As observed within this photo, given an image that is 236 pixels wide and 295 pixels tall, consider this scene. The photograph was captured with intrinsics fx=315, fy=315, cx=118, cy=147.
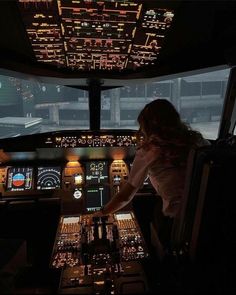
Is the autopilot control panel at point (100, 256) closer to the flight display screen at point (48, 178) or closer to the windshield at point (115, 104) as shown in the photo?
the flight display screen at point (48, 178)

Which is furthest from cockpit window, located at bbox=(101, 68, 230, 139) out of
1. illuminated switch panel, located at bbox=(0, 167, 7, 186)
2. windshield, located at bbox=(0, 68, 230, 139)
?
illuminated switch panel, located at bbox=(0, 167, 7, 186)

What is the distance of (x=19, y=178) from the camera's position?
2.87m

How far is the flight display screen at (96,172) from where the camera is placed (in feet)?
9.53

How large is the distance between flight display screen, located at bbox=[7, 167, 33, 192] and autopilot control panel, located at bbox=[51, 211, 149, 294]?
2.20 feet

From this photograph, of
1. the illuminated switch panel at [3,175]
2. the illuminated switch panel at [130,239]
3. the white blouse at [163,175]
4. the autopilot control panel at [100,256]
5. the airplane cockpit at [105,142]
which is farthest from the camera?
the illuminated switch panel at [3,175]

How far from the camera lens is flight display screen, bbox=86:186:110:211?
265 cm

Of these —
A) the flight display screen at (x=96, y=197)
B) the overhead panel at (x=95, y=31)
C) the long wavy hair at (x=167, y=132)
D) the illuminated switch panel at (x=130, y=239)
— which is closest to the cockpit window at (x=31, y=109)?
the overhead panel at (x=95, y=31)

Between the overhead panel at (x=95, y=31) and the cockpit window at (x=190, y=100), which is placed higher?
the overhead panel at (x=95, y=31)

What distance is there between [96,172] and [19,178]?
0.70m

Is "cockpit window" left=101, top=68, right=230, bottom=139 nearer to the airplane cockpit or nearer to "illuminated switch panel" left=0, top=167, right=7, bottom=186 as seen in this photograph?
the airplane cockpit

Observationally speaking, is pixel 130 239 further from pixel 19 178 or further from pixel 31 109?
pixel 31 109

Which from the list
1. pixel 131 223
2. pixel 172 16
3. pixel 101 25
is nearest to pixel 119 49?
pixel 101 25

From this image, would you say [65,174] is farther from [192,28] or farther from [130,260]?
[192,28]

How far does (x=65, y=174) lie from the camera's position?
286 centimetres
